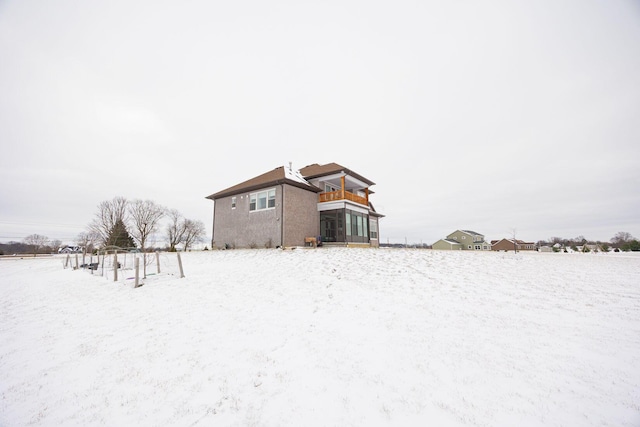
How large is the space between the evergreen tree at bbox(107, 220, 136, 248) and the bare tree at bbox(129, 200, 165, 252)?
103 cm

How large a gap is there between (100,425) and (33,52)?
19498mm

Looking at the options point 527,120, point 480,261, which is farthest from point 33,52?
point 527,120

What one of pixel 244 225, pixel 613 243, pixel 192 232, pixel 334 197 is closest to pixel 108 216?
pixel 192 232

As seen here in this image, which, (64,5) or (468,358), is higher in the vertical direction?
(64,5)

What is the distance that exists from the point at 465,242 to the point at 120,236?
66179mm

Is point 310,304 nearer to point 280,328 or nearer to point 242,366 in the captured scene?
point 280,328

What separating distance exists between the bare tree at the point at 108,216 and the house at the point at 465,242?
61.6 metres

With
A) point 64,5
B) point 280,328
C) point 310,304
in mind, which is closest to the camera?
point 280,328

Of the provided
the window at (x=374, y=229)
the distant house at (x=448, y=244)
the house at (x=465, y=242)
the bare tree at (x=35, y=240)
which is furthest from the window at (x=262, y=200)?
the bare tree at (x=35, y=240)

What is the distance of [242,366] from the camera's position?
14.0ft

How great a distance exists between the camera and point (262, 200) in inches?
768

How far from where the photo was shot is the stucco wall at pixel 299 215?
59.2ft

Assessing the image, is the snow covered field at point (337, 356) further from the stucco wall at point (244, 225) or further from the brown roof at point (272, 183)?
the brown roof at point (272, 183)

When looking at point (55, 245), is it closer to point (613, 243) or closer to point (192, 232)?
point (192, 232)
